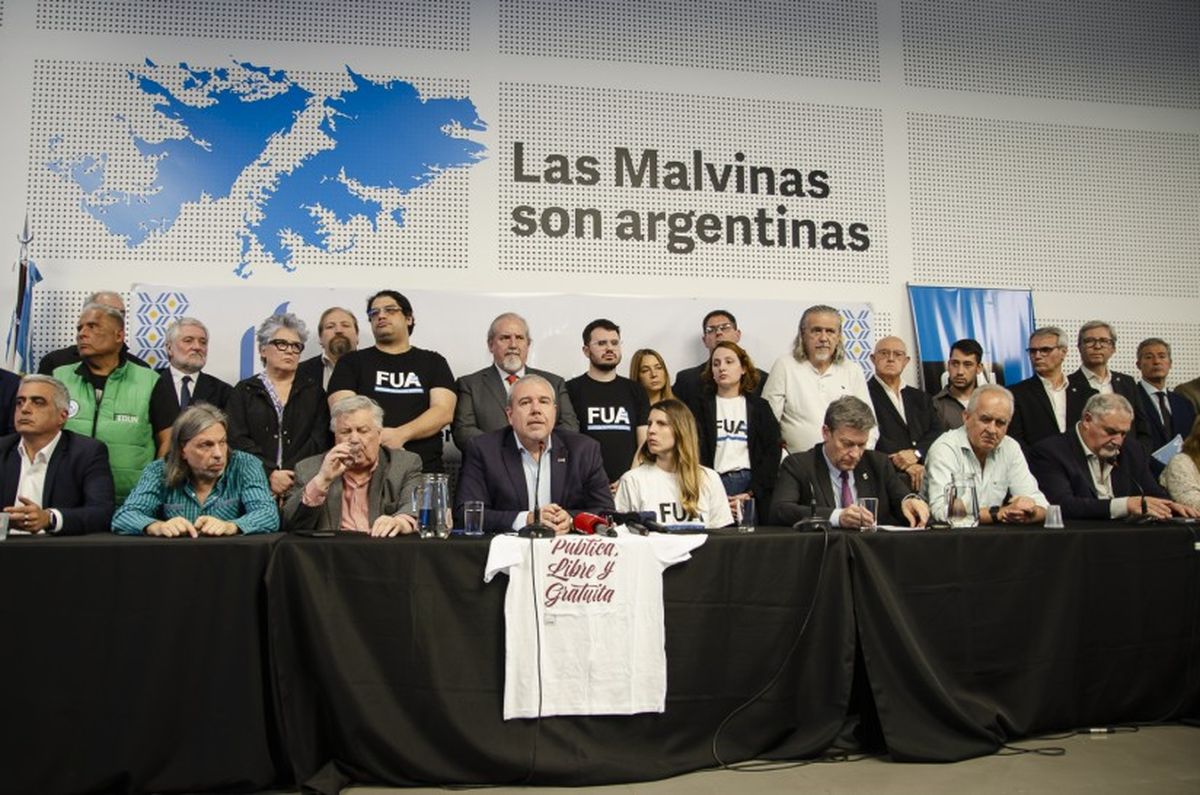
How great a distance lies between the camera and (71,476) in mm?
3594

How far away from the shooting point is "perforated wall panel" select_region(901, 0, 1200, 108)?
6.65m

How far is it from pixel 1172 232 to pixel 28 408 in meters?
7.25

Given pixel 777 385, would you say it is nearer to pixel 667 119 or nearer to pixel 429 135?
pixel 667 119

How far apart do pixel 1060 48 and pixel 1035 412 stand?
3106mm

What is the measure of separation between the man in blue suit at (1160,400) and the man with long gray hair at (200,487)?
5051mm

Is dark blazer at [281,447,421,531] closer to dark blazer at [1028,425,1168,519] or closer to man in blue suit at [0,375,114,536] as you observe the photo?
man in blue suit at [0,375,114,536]

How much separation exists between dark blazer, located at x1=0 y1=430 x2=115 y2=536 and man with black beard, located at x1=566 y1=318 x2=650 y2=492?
2207 mm

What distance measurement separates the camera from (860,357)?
20.3 ft

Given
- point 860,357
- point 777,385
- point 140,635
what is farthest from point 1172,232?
point 140,635

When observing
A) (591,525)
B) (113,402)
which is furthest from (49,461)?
(591,525)

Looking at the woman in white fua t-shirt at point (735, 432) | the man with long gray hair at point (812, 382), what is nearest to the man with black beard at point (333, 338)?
the woman in white fua t-shirt at point (735, 432)

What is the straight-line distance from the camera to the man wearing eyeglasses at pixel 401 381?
460 cm

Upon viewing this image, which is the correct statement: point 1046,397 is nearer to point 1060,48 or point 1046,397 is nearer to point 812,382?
point 812,382

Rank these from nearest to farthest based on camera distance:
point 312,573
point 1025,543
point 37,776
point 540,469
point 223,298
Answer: point 37,776
point 312,573
point 1025,543
point 540,469
point 223,298
